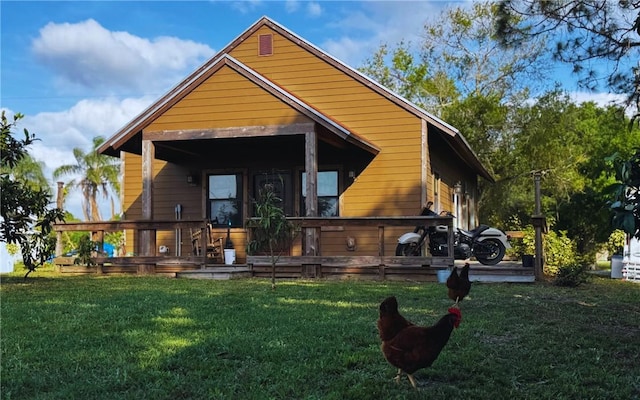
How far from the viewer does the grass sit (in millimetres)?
3576

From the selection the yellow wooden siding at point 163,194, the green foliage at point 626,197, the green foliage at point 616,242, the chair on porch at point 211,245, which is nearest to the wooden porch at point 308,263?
the chair on porch at point 211,245

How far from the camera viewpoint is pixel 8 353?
437 centimetres

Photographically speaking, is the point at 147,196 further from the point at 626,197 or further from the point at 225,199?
the point at 626,197

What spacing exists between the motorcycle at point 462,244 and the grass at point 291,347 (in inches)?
127

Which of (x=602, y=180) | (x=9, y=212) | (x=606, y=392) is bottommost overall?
(x=606, y=392)

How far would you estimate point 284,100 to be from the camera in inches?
440

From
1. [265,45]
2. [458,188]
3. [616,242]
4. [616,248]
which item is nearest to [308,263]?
[265,45]

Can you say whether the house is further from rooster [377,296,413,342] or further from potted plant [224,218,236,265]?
rooster [377,296,413,342]

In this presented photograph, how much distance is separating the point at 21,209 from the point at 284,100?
496 cm

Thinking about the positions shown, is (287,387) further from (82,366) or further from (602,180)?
(602,180)

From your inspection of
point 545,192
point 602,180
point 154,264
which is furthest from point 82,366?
point 545,192

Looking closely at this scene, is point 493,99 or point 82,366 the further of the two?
point 493,99

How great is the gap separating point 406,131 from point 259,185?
368 centimetres

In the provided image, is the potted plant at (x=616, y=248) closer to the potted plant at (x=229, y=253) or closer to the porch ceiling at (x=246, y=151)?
the porch ceiling at (x=246, y=151)
